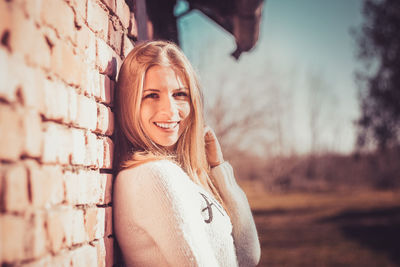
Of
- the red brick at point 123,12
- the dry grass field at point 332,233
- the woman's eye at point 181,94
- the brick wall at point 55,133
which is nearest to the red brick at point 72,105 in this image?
the brick wall at point 55,133

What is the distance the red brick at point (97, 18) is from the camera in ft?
4.54

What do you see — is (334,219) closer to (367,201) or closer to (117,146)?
(367,201)

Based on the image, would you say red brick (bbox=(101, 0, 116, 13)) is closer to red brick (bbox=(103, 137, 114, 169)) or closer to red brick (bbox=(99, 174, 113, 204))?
red brick (bbox=(103, 137, 114, 169))

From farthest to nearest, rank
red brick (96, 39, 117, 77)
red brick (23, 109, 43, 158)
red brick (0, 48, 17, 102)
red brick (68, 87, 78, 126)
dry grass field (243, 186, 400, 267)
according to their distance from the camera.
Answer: dry grass field (243, 186, 400, 267) < red brick (96, 39, 117, 77) < red brick (68, 87, 78, 126) < red brick (23, 109, 43, 158) < red brick (0, 48, 17, 102)

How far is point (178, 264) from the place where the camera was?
151 cm

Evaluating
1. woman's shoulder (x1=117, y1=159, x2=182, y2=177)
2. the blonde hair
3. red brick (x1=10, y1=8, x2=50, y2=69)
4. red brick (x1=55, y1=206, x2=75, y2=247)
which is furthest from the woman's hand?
red brick (x1=10, y1=8, x2=50, y2=69)

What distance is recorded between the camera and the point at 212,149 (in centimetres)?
253

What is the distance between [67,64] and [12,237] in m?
0.53

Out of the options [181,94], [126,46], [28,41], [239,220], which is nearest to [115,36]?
[126,46]

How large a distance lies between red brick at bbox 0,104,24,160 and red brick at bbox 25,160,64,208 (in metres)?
0.06

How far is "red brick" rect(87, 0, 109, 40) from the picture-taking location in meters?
1.38

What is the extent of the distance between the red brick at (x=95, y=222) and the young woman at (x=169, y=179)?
0.13 metres

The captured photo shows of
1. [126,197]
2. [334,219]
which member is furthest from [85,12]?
[334,219]

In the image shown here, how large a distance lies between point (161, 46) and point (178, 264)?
42.9 inches
